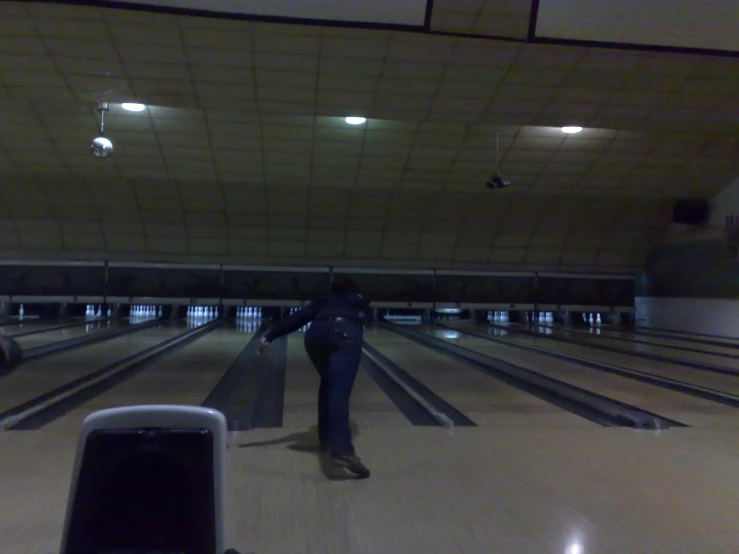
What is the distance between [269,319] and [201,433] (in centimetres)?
1591

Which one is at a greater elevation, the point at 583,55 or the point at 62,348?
the point at 583,55

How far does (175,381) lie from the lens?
7633 millimetres

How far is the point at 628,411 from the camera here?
19.3 ft

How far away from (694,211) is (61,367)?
1380 centimetres

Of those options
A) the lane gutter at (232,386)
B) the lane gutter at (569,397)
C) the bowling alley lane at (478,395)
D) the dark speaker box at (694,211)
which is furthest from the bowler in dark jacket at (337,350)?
the dark speaker box at (694,211)

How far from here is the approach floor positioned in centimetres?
304

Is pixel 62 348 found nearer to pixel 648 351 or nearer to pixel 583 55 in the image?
pixel 583 55

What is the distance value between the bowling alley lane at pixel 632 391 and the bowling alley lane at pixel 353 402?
2.49 metres

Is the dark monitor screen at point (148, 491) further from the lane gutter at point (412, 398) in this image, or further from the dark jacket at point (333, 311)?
the lane gutter at point (412, 398)

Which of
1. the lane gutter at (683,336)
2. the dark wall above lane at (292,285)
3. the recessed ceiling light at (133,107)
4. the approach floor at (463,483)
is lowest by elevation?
the approach floor at (463,483)

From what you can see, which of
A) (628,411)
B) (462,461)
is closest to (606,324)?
(628,411)

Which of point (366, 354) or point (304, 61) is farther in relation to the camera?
point (366, 354)

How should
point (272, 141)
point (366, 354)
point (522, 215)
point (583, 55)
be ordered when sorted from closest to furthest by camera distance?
point (583, 55) → point (366, 354) → point (272, 141) → point (522, 215)

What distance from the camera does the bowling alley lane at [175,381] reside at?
6.35m
